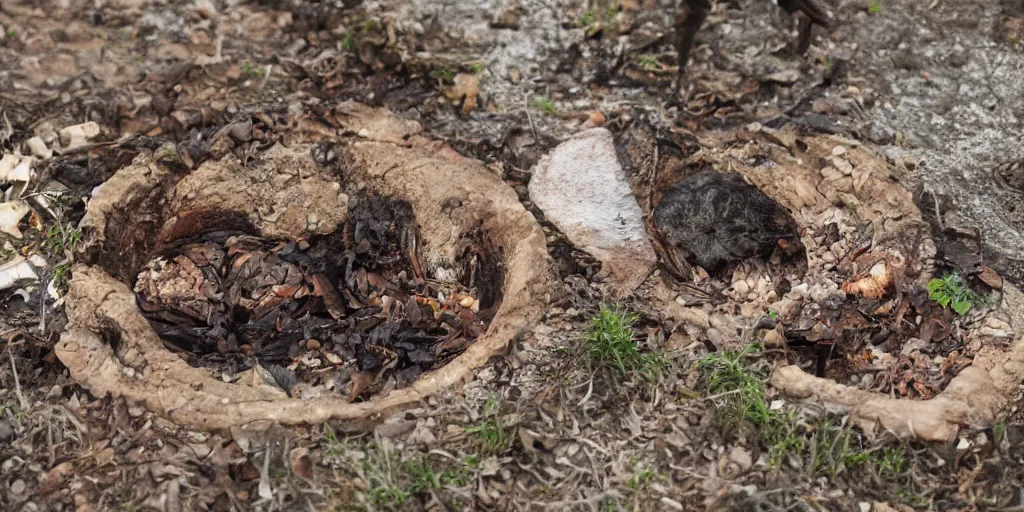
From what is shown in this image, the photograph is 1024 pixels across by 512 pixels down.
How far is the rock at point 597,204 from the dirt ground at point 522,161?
3.5 inches

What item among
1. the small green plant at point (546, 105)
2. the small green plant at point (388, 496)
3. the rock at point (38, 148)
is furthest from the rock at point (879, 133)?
the rock at point (38, 148)

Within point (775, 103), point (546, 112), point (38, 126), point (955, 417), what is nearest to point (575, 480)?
point (955, 417)

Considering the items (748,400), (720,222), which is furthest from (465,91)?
(748,400)

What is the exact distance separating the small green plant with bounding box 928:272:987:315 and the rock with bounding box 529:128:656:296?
3.43 ft

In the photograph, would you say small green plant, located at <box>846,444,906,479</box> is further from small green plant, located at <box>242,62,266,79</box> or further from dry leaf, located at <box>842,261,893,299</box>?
small green plant, located at <box>242,62,266,79</box>

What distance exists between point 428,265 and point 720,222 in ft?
4.09

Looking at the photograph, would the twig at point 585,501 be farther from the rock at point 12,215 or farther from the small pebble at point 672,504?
the rock at point 12,215

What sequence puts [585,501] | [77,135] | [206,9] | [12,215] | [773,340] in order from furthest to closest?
[206,9] < [77,135] < [12,215] < [773,340] < [585,501]

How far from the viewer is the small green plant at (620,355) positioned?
2.97 m

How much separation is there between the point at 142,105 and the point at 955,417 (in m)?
3.51

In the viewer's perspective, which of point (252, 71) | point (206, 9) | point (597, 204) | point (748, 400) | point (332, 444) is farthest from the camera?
point (206, 9)

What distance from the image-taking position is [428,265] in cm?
362

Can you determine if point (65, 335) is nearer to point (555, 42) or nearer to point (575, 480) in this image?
point (575, 480)

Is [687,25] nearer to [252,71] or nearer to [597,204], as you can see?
[597,204]
